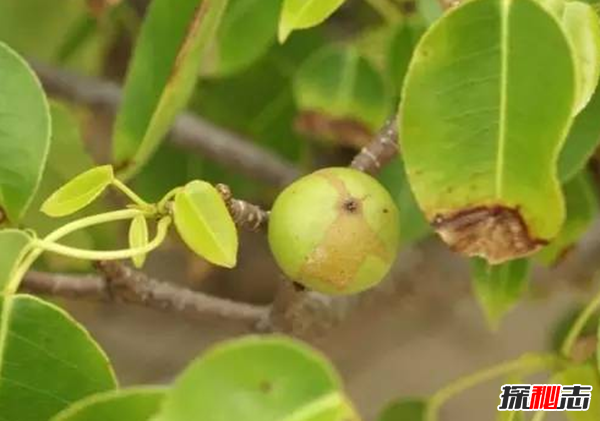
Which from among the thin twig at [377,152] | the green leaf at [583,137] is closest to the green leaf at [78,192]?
the thin twig at [377,152]

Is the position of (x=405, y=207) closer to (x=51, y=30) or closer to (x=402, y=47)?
(x=402, y=47)

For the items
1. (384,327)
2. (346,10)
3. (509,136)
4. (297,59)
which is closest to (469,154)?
(509,136)

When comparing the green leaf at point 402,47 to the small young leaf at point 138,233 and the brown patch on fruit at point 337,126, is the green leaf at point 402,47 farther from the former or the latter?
the small young leaf at point 138,233

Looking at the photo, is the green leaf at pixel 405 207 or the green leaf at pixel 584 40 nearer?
the green leaf at pixel 584 40

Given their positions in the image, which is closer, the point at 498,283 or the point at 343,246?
the point at 343,246

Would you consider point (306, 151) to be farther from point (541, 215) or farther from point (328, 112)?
point (541, 215)

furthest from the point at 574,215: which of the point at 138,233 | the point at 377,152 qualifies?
the point at 138,233
